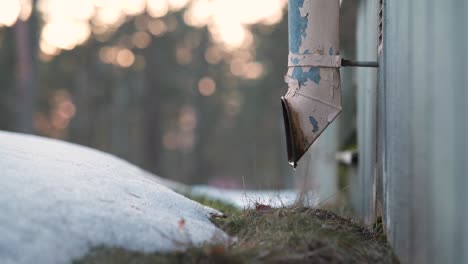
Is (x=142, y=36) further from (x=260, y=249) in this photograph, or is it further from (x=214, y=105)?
(x=260, y=249)

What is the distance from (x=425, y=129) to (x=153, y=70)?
906 inches

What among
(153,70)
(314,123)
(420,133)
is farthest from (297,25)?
(153,70)

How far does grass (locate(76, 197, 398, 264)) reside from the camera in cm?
253

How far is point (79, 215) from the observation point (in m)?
2.70

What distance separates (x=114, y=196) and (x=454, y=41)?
170 centimetres

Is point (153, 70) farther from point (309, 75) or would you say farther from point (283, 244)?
point (283, 244)

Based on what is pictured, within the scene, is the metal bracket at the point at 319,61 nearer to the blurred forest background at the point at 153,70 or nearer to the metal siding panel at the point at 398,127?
the metal siding panel at the point at 398,127

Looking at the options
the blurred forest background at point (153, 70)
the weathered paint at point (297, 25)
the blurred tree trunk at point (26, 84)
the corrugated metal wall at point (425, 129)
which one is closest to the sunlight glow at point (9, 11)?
the blurred forest background at point (153, 70)

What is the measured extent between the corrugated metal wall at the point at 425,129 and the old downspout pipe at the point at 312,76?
31 cm

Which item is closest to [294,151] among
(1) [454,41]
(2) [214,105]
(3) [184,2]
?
(1) [454,41]

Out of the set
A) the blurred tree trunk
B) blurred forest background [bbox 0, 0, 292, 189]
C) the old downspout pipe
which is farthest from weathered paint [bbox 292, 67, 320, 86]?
blurred forest background [bbox 0, 0, 292, 189]

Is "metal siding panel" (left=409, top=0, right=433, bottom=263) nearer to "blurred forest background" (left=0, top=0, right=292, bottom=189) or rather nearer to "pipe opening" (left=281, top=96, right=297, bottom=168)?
"pipe opening" (left=281, top=96, right=297, bottom=168)

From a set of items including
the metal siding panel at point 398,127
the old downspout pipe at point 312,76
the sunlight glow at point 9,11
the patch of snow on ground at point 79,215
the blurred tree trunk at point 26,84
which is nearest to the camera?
the patch of snow on ground at point 79,215

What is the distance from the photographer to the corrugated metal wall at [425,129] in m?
2.06
